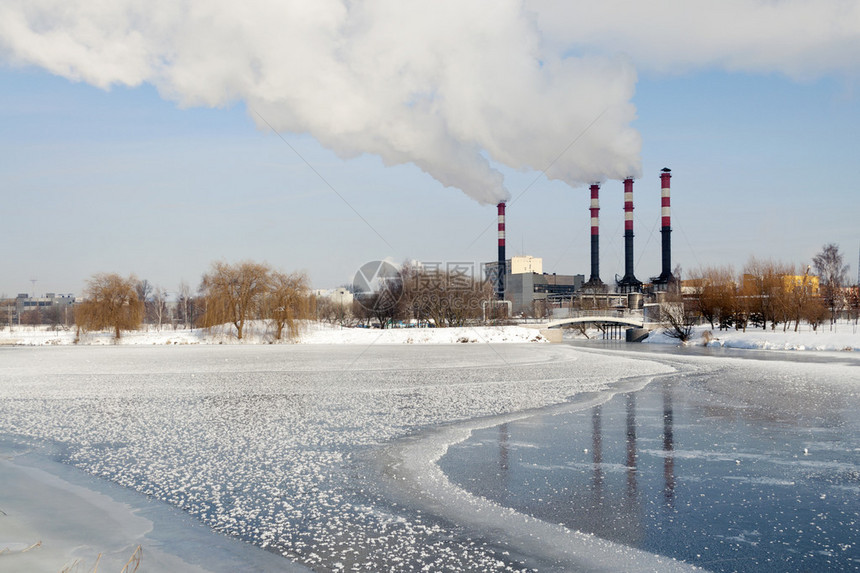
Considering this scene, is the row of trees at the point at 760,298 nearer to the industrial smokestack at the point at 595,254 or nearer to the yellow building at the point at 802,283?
the yellow building at the point at 802,283

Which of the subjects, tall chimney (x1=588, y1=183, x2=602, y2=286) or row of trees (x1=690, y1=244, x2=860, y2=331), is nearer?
row of trees (x1=690, y1=244, x2=860, y2=331)

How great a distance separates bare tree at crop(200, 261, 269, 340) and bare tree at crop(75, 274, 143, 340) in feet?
19.9

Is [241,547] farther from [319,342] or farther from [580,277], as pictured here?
[580,277]

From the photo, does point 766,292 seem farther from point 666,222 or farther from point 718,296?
point 666,222

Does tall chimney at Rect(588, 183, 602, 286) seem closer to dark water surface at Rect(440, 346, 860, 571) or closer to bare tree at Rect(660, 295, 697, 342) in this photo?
bare tree at Rect(660, 295, 697, 342)

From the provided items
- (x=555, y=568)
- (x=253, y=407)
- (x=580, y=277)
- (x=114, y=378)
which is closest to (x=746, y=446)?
(x=555, y=568)

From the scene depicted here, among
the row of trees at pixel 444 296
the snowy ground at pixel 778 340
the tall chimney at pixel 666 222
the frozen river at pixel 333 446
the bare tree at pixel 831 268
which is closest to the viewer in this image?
the frozen river at pixel 333 446

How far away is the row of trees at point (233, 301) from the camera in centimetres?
5222

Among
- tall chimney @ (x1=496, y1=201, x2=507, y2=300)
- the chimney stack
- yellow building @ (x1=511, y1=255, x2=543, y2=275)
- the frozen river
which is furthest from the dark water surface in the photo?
yellow building @ (x1=511, y1=255, x2=543, y2=275)

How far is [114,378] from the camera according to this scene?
71.0 ft

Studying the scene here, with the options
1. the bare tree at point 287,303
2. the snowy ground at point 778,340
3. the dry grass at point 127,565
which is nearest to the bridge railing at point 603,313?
the snowy ground at point 778,340

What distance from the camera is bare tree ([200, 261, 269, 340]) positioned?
172ft

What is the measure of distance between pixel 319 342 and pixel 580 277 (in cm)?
10975

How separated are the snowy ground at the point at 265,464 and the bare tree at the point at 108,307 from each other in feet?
114
